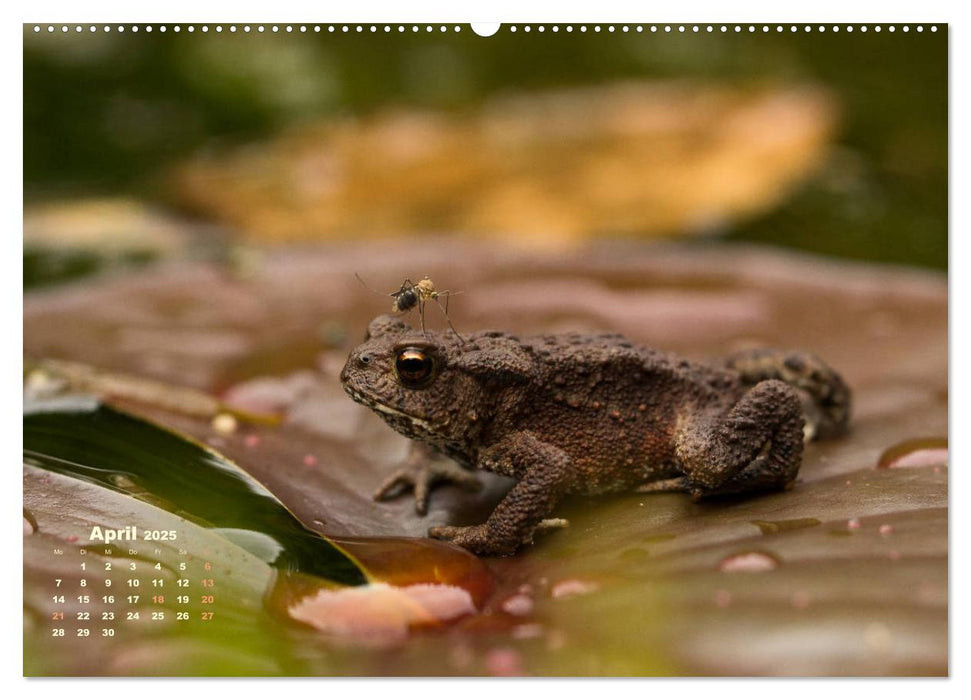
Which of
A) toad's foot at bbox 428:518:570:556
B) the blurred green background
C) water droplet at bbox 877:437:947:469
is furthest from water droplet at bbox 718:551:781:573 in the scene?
the blurred green background

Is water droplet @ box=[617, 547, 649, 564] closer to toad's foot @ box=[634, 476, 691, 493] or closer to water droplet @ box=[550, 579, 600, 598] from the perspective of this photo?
water droplet @ box=[550, 579, 600, 598]

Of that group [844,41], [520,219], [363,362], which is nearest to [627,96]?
[520,219]

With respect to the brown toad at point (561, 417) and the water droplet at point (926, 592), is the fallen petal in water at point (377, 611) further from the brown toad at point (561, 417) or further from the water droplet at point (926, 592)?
the water droplet at point (926, 592)

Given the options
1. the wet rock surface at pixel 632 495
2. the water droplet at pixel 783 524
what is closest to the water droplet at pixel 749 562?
the wet rock surface at pixel 632 495

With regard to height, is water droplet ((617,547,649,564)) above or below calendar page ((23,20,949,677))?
below

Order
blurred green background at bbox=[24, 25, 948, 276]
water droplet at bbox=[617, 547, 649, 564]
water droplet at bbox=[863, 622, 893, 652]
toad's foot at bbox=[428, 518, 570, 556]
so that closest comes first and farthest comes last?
1. water droplet at bbox=[863, 622, 893, 652]
2. water droplet at bbox=[617, 547, 649, 564]
3. toad's foot at bbox=[428, 518, 570, 556]
4. blurred green background at bbox=[24, 25, 948, 276]
